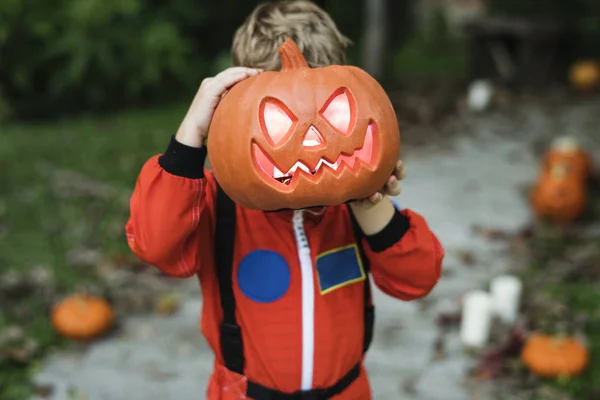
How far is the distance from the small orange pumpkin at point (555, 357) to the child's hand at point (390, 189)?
7.01 ft

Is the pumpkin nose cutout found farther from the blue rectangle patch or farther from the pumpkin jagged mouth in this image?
the blue rectangle patch

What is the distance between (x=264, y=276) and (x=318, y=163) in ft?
1.38

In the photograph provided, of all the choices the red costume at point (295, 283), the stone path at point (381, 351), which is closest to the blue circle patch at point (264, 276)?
the red costume at point (295, 283)

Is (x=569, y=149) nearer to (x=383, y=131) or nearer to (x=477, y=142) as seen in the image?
(x=477, y=142)

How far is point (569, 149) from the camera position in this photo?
5551mm

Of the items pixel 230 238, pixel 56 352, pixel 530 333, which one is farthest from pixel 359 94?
pixel 56 352

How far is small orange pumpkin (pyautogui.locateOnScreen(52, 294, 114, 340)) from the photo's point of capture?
3934 millimetres

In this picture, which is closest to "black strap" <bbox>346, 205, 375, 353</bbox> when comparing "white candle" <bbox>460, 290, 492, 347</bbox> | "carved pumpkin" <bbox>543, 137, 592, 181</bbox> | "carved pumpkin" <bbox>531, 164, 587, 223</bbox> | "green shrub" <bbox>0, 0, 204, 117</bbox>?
"white candle" <bbox>460, 290, 492, 347</bbox>

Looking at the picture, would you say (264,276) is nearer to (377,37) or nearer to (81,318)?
(81,318)

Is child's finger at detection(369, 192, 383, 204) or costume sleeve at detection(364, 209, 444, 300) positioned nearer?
child's finger at detection(369, 192, 383, 204)

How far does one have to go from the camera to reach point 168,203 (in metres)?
1.66

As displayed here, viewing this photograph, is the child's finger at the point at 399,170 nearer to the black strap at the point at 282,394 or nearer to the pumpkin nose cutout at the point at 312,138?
the pumpkin nose cutout at the point at 312,138

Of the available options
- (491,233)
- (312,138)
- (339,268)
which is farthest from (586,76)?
(312,138)

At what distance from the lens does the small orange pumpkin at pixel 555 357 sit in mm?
3455
